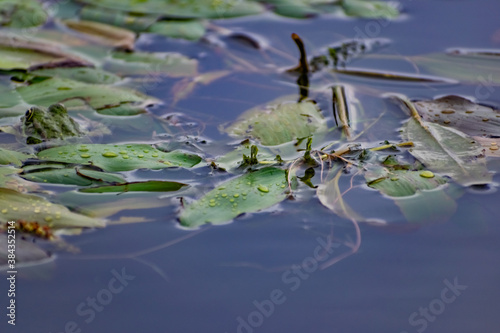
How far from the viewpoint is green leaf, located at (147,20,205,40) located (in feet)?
7.34

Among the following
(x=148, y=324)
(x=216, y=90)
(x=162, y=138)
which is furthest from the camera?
(x=216, y=90)

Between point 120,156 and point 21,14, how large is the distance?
1.36 meters

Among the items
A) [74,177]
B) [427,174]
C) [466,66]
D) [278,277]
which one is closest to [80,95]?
[74,177]

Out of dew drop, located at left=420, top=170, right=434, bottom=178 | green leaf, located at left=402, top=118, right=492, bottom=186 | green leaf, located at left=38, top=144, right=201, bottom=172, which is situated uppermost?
green leaf, located at left=402, top=118, right=492, bottom=186

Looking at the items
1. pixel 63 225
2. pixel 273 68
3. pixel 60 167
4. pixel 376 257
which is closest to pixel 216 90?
pixel 273 68

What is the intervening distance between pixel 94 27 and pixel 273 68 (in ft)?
2.87

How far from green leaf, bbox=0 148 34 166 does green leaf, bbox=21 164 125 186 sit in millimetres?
57

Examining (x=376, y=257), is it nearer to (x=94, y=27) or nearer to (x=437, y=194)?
(x=437, y=194)

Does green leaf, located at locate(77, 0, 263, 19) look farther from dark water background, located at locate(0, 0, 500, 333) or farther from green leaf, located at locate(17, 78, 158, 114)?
dark water background, located at locate(0, 0, 500, 333)

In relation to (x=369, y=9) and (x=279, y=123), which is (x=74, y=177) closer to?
(x=279, y=123)

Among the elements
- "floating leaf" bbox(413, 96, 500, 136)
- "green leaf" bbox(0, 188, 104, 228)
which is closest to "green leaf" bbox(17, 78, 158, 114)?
"green leaf" bbox(0, 188, 104, 228)

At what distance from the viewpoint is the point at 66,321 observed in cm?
101

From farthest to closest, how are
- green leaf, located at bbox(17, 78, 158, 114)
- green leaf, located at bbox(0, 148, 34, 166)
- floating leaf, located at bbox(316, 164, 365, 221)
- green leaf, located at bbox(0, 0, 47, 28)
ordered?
Answer: green leaf, located at bbox(0, 0, 47, 28) < green leaf, located at bbox(17, 78, 158, 114) < green leaf, located at bbox(0, 148, 34, 166) < floating leaf, located at bbox(316, 164, 365, 221)

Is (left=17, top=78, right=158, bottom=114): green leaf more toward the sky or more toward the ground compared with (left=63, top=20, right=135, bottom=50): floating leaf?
more toward the ground
